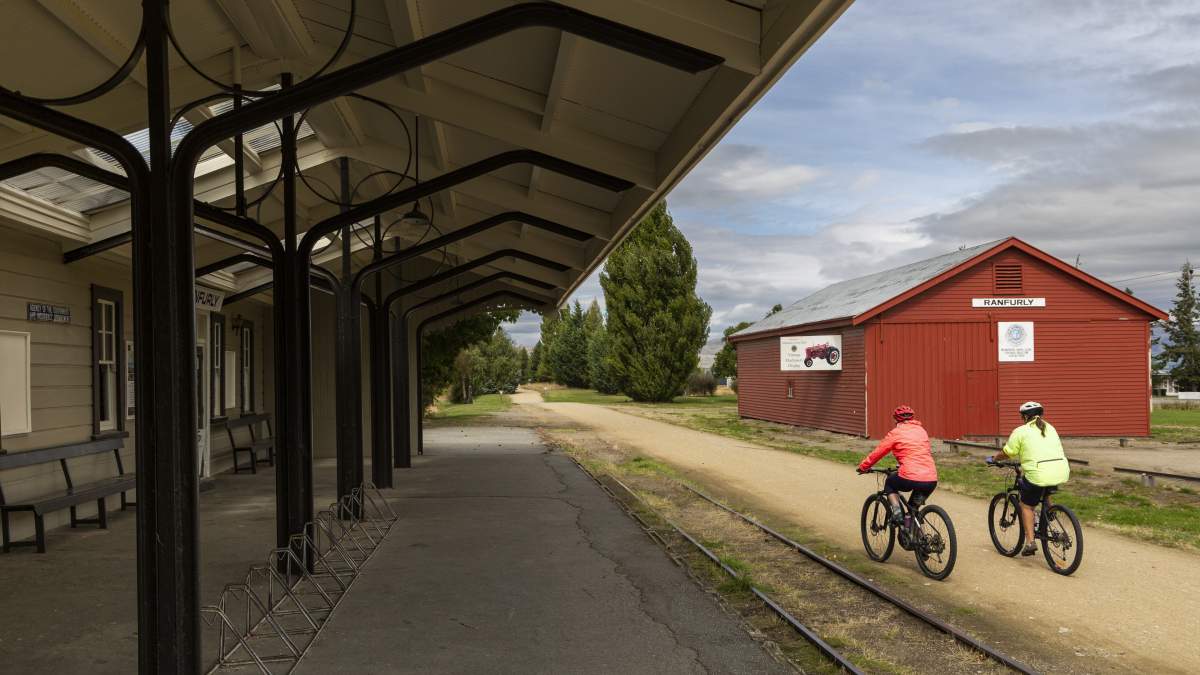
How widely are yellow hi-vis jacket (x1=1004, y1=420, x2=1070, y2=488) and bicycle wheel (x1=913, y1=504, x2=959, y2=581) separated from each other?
931 mm

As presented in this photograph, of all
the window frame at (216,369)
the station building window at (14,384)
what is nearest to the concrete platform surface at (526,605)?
the station building window at (14,384)

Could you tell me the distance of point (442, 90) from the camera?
27.3 feet

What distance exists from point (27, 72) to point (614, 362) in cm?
4494

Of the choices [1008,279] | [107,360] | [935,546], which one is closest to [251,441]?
[107,360]

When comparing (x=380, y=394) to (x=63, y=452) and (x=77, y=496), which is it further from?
(x=77, y=496)

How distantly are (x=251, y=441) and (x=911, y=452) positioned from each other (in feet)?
42.7

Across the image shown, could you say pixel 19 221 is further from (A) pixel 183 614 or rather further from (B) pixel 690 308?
(B) pixel 690 308

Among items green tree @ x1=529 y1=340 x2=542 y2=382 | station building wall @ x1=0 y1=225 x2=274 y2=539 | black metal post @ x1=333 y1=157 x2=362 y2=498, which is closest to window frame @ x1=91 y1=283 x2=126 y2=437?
station building wall @ x1=0 y1=225 x2=274 y2=539

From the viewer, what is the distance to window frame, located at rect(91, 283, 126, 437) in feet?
38.1

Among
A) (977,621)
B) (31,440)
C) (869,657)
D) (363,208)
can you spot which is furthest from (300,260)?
(977,621)

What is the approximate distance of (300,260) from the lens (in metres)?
8.09

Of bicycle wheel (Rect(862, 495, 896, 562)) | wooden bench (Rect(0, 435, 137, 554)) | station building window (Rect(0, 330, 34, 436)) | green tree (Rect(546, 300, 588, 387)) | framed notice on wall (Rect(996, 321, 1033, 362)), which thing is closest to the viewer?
bicycle wheel (Rect(862, 495, 896, 562))

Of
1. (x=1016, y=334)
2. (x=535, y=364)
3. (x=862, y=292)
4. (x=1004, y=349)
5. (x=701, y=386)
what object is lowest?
(x=701, y=386)

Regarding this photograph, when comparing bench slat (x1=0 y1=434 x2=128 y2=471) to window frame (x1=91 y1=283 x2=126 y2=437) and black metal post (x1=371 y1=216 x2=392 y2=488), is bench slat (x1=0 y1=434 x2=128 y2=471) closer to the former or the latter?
window frame (x1=91 y1=283 x2=126 y2=437)
